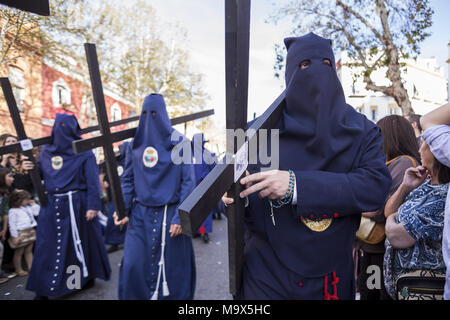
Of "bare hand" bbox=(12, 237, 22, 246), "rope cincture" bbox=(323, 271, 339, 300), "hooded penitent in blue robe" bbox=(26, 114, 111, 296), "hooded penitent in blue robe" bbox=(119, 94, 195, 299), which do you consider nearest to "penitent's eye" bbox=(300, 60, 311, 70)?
"rope cincture" bbox=(323, 271, 339, 300)

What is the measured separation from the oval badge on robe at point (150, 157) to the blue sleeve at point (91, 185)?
112 cm

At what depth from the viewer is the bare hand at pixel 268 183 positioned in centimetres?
113

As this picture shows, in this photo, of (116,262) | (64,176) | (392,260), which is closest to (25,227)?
(64,176)

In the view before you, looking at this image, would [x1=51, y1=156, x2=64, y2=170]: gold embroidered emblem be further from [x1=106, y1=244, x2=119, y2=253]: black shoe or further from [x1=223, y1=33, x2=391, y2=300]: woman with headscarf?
[x1=223, y1=33, x2=391, y2=300]: woman with headscarf

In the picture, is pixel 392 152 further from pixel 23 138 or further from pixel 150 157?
pixel 23 138

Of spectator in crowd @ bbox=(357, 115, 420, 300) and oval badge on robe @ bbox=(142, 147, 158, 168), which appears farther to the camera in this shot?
oval badge on robe @ bbox=(142, 147, 158, 168)

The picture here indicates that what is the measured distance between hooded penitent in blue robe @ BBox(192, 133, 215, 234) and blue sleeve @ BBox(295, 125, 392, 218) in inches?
162

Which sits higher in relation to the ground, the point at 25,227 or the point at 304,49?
the point at 304,49

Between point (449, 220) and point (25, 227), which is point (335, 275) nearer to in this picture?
point (449, 220)

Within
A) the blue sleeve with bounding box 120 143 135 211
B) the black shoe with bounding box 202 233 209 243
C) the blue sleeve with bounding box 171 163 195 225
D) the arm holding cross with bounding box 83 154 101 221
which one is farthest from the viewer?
the black shoe with bounding box 202 233 209 243

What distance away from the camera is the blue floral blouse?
4.75ft

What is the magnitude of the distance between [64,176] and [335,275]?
340cm

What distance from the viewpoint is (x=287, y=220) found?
1380 millimetres

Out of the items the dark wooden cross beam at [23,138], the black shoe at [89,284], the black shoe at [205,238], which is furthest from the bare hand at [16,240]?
the black shoe at [205,238]
